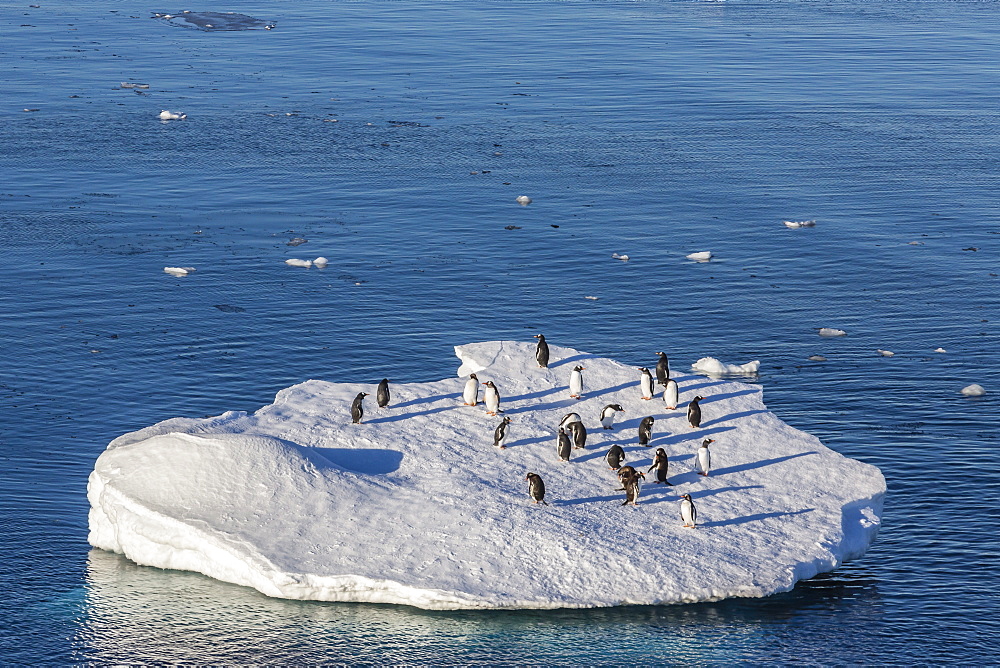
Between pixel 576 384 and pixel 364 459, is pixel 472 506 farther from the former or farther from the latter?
pixel 576 384

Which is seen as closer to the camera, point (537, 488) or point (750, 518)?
point (537, 488)

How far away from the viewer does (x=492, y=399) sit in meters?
38.0

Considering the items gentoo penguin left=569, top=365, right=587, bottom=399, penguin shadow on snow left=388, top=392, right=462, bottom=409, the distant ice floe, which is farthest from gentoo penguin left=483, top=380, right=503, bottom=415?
the distant ice floe

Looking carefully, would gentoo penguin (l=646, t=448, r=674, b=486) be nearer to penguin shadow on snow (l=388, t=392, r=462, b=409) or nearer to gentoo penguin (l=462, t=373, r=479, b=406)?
gentoo penguin (l=462, t=373, r=479, b=406)

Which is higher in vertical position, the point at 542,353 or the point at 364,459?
the point at 542,353

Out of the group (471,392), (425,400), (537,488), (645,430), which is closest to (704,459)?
(645,430)

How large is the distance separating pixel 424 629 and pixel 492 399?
29.7 feet

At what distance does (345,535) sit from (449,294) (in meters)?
23.1

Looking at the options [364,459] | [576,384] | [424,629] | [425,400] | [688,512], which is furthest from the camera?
[425,400]

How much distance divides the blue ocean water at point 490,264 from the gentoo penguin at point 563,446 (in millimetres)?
5723

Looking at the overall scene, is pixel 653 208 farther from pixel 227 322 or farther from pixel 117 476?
pixel 117 476

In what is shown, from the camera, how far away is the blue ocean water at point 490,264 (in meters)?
31.4

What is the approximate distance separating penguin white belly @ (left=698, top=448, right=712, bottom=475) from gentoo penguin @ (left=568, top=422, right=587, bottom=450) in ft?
10.6

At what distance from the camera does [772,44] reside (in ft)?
344
